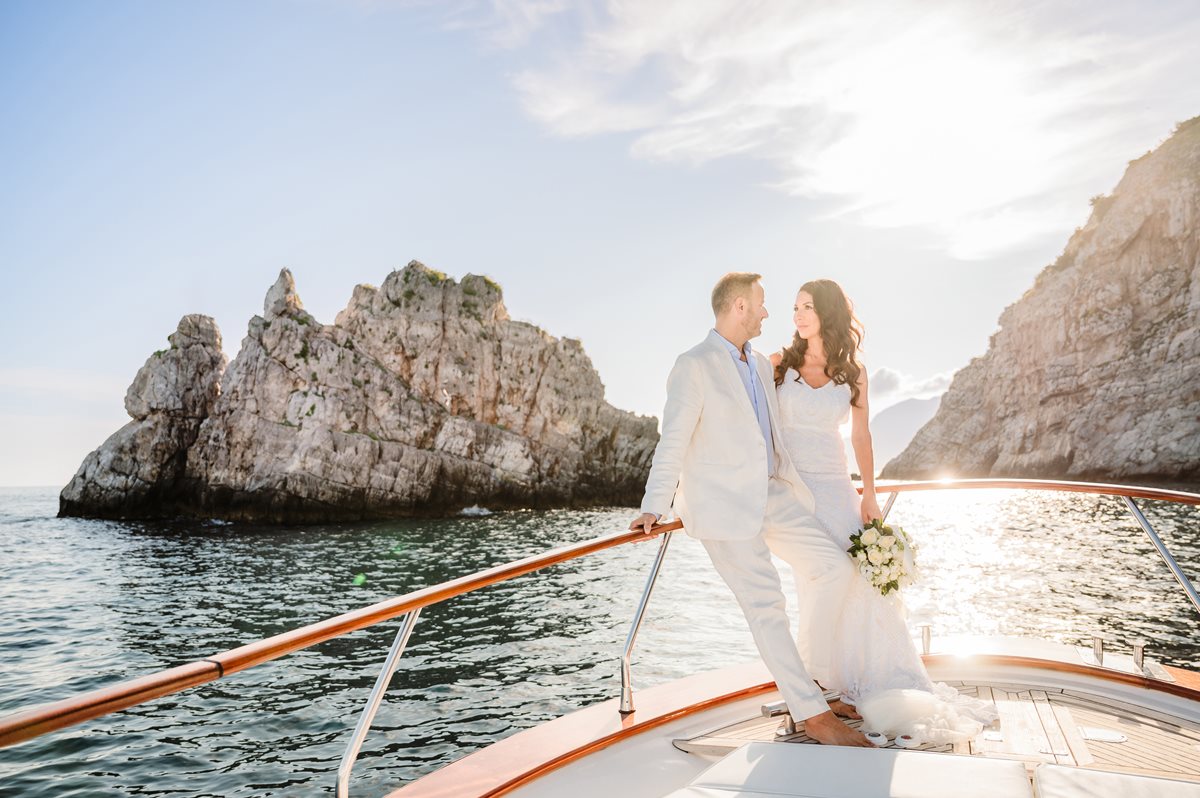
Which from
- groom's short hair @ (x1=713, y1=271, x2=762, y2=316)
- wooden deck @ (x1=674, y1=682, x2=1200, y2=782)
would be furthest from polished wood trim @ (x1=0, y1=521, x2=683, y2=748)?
groom's short hair @ (x1=713, y1=271, x2=762, y2=316)

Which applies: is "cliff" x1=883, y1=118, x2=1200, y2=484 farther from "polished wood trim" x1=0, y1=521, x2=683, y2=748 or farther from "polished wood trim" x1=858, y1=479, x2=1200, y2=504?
"polished wood trim" x1=0, y1=521, x2=683, y2=748

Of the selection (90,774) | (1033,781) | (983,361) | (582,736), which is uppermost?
(983,361)

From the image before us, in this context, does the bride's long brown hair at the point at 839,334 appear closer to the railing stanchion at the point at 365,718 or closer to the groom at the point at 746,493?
the groom at the point at 746,493

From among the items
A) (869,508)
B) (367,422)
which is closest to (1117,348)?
(367,422)

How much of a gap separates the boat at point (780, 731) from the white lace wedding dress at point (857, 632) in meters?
0.10

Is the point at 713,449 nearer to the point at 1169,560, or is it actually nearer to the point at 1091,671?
the point at 1091,671

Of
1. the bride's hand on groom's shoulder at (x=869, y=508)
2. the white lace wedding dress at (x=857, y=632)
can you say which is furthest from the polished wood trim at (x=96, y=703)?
the bride's hand on groom's shoulder at (x=869, y=508)

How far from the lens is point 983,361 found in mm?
75562

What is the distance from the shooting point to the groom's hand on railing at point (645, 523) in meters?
2.81

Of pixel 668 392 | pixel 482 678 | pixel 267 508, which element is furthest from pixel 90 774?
pixel 267 508

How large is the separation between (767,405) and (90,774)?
7738 millimetres

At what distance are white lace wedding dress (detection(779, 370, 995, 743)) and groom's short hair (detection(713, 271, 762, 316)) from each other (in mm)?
662

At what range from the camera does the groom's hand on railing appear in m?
2.81

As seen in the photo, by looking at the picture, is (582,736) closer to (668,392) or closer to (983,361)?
(668,392)
